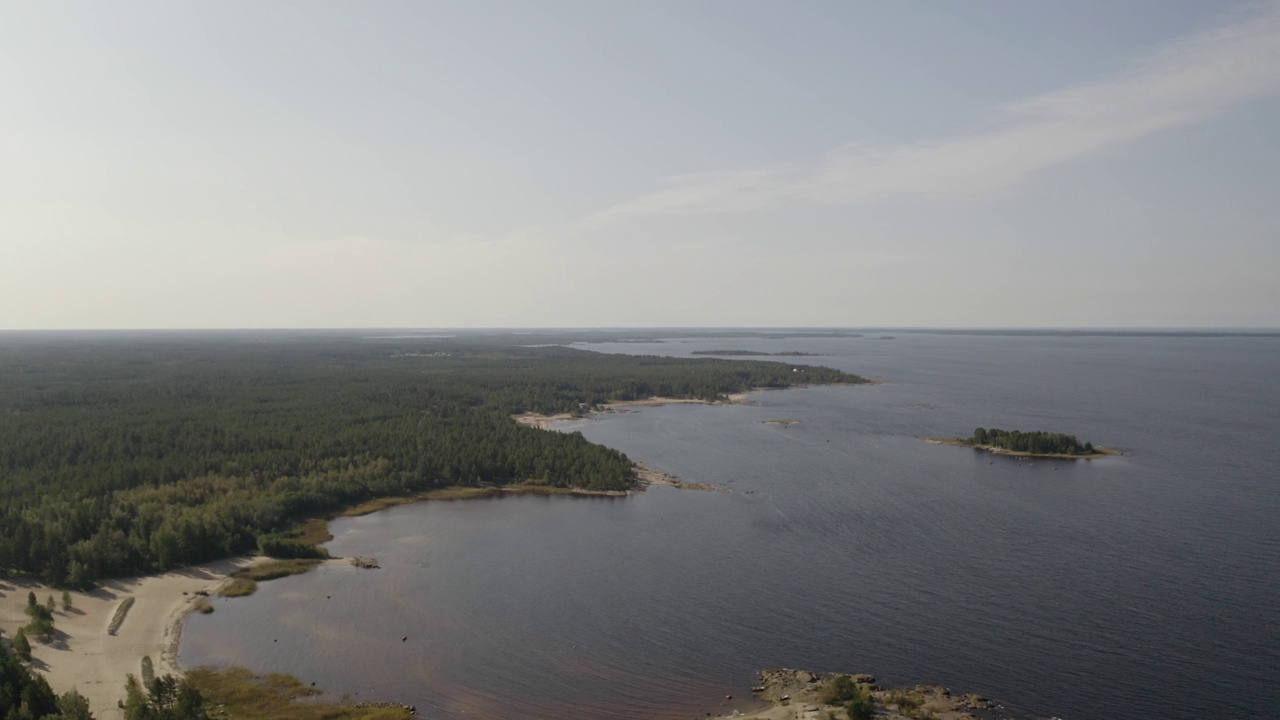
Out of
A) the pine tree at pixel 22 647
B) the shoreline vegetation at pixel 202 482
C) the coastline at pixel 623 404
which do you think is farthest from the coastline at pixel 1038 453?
the pine tree at pixel 22 647

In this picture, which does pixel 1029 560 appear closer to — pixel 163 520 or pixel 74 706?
pixel 74 706

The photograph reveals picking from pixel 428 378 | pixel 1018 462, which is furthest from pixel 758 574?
pixel 428 378

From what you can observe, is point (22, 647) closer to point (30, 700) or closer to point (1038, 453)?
point (30, 700)

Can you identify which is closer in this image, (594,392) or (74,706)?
(74,706)

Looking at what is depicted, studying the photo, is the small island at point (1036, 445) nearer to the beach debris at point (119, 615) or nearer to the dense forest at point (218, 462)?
the dense forest at point (218, 462)

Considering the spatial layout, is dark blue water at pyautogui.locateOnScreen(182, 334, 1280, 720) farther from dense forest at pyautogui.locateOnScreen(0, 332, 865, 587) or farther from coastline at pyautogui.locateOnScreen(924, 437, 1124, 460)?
dense forest at pyautogui.locateOnScreen(0, 332, 865, 587)

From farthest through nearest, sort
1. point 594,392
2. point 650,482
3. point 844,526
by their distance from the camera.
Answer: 1. point 594,392
2. point 650,482
3. point 844,526

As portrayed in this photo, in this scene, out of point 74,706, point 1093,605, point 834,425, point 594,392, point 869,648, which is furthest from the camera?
point 594,392
